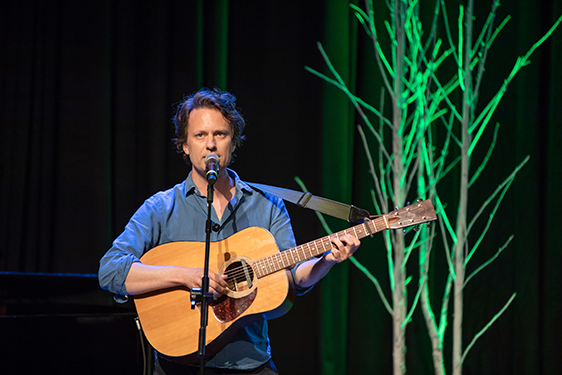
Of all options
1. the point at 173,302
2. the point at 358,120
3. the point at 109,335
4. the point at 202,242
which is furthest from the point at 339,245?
the point at 358,120

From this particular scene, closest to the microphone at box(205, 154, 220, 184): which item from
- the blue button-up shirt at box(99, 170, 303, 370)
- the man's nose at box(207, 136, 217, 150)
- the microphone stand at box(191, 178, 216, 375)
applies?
the microphone stand at box(191, 178, 216, 375)

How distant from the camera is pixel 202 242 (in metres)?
2.06

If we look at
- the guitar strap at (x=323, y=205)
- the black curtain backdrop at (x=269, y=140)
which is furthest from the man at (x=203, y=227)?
the black curtain backdrop at (x=269, y=140)

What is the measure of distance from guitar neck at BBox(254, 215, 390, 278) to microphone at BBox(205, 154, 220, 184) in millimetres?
445

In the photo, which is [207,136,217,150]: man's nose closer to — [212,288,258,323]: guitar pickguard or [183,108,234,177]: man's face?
[183,108,234,177]: man's face

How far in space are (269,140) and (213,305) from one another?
6.99 feet

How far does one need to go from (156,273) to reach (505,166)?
3.11m

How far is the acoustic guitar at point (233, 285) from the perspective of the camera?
1.90 metres

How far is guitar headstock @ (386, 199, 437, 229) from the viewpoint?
1962 millimetres

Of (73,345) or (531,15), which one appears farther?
(531,15)

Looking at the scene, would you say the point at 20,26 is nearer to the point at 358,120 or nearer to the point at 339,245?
the point at 358,120

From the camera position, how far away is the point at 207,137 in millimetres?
2084

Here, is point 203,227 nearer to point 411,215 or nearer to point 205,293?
point 205,293

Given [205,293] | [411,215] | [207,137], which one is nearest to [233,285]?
[205,293]
